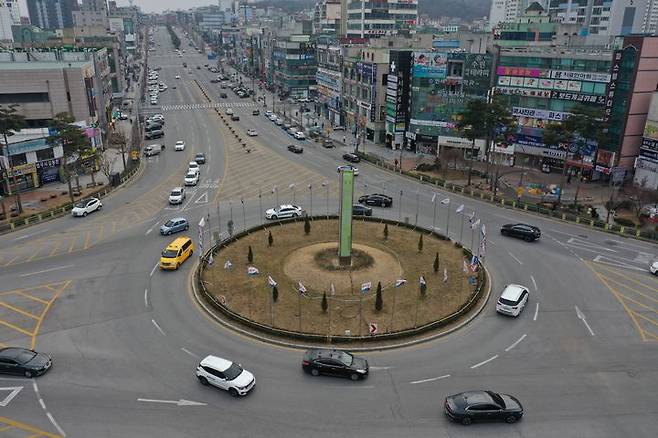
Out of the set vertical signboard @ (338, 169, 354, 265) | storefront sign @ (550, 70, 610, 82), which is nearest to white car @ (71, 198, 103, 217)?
vertical signboard @ (338, 169, 354, 265)

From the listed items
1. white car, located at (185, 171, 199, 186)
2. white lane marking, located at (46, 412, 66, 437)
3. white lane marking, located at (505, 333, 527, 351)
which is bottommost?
white car, located at (185, 171, 199, 186)

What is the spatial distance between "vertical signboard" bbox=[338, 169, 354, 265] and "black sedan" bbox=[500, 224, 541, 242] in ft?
63.4

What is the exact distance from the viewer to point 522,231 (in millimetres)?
56531

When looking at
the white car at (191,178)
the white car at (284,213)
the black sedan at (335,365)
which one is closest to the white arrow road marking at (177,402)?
the black sedan at (335,365)

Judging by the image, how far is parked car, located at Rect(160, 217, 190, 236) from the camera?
2266 inches

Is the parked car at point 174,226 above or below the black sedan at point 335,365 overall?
below

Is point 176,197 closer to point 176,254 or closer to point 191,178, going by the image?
point 191,178

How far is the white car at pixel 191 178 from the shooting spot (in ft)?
255

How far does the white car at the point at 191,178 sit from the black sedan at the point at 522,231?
4428 centimetres

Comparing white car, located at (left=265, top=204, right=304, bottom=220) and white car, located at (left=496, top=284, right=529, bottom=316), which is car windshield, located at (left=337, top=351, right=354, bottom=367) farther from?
white car, located at (left=265, top=204, right=304, bottom=220)

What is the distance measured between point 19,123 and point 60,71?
21473mm

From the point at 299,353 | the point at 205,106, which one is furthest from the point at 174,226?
the point at 205,106

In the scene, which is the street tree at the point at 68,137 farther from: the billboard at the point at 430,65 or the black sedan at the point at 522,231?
the billboard at the point at 430,65

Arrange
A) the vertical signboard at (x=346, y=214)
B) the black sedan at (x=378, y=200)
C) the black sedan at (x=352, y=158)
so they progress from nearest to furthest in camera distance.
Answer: the vertical signboard at (x=346, y=214) → the black sedan at (x=378, y=200) → the black sedan at (x=352, y=158)
